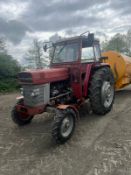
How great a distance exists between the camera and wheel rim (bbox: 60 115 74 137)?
467 cm

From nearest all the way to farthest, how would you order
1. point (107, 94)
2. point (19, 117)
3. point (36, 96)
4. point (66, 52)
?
point (36, 96)
point (19, 117)
point (66, 52)
point (107, 94)

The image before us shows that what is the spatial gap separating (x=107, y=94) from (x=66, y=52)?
1.62 meters

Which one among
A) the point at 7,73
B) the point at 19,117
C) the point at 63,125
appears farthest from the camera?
the point at 7,73

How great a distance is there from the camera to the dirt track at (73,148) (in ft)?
12.2

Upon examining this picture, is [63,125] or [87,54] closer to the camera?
[63,125]

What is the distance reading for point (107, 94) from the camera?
643cm

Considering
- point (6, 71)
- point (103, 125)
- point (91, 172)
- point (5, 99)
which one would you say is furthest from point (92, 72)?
point (6, 71)

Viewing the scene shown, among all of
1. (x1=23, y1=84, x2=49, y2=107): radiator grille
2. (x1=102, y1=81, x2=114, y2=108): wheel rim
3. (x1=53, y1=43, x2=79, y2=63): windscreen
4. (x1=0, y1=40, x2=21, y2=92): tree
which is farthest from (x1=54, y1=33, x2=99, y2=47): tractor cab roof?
(x1=0, y1=40, x2=21, y2=92): tree

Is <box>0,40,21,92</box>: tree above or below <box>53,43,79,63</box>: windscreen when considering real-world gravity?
below

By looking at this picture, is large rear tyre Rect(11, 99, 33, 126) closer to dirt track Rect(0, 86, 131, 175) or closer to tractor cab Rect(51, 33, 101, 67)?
dirt track Rect(0, 86, 131, 175)

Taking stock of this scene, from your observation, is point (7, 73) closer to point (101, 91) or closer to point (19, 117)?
point (19, 117)

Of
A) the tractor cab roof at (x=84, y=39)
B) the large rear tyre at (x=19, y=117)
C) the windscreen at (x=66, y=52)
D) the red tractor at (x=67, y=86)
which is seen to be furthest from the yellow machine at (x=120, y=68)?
the large rear tyre at (x=19, y=117)

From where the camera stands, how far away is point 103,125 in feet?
18.3

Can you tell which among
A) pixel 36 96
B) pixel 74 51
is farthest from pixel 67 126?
pixel 74 51
